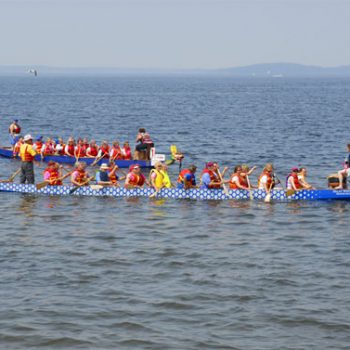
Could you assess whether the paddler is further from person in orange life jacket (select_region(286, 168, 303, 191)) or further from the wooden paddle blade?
person in orange life jacket (select_region(286, 168, 303, 191))

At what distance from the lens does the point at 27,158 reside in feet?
115

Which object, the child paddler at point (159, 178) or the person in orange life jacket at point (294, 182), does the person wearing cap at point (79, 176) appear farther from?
the person in orange life jacket at point (294, 182)

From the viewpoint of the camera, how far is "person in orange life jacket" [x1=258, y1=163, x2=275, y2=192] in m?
32.8

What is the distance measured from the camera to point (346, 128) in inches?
3012

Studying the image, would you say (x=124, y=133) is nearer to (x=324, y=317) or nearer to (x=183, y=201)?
(x=183, y=201)

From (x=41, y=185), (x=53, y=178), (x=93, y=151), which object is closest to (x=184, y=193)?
(x=53, y=178)

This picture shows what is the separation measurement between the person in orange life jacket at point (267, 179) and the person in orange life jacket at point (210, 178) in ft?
5.72

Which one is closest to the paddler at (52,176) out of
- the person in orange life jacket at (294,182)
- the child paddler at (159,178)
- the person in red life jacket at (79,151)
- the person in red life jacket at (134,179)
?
the person in red life jacket at (134,179)

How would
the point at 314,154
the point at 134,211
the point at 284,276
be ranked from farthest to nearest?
the point at 314,154, the point at 134,211, the point at 284,276

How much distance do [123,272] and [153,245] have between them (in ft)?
11.0

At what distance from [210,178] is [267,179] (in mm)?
2311

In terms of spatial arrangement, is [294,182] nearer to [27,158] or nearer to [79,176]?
[79,176]

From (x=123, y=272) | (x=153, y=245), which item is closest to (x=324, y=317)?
(x=123, y=272)

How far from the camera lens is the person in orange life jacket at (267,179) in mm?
32844
